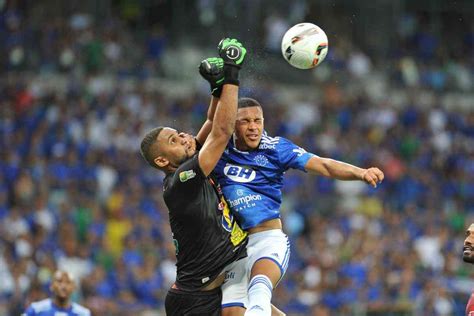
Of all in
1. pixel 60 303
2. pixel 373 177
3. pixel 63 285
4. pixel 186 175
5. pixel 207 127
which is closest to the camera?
pixel 373 177

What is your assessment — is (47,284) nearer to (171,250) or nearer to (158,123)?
(171,250)

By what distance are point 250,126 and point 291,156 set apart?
415 mm

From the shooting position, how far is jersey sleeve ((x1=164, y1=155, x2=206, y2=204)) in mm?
7590

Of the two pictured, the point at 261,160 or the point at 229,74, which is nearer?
the point at 229,74

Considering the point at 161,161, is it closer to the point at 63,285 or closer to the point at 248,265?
the point at 248,265

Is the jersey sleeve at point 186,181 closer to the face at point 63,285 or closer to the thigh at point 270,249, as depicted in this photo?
the thigh at point 270,249

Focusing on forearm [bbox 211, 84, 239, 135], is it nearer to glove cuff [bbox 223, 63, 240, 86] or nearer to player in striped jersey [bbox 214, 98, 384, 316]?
glove cuff [bbox 223, 63, 240, 86]

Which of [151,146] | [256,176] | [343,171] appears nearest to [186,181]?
[151,146]

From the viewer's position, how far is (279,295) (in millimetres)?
15703

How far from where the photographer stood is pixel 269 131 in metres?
19.7

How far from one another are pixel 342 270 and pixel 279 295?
1.55 meters

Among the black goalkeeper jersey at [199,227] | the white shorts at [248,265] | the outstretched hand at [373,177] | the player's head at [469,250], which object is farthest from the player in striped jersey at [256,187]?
the player's head at [469,250]

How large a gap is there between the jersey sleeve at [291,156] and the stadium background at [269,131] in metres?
2.90

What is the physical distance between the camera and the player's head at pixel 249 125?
26.9 feet
